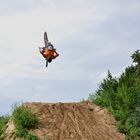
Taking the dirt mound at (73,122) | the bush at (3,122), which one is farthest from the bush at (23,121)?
the bush at (3,122)

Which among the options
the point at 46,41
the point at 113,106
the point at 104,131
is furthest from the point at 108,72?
the point at 46,41

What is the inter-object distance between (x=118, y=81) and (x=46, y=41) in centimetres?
789

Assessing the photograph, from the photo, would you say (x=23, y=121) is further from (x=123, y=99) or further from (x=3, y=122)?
(x=123, y=99)

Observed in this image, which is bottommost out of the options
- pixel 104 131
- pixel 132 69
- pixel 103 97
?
pixel 104 131

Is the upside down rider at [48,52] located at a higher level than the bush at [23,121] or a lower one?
higher

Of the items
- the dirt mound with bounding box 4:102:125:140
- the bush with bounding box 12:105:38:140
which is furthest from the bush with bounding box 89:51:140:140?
the bush with bounding box 12:105:38:140

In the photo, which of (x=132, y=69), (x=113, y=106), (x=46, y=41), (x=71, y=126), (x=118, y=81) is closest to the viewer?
(x=46, y=41)

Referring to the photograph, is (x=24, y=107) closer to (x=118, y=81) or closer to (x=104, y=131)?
(x=104, y=131)

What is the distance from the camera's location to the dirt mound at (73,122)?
29.6 m

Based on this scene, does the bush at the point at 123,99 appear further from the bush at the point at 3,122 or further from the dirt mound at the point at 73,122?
the bush at the point at 3,122

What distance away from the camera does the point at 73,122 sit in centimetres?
3075

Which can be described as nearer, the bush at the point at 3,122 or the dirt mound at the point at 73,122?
the dirt mound at the point at 73,122

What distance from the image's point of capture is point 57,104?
105ft

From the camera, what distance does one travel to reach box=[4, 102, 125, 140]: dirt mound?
29594mm
